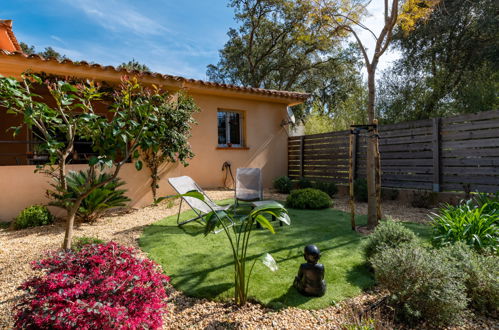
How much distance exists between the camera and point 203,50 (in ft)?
55.3

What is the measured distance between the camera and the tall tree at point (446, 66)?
393 inches

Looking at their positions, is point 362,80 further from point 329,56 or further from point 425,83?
point 425,83

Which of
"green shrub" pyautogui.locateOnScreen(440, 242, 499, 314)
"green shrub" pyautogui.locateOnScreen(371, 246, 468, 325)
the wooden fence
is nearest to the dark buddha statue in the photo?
"green shrub" pyautogui.locateOnScreen(371, 246, 468, 325)

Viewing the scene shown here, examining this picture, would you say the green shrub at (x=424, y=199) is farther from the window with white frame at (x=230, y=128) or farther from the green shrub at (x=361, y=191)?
the window with white frame at (x=230, y=128)

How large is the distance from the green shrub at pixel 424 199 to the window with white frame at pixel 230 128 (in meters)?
5.54

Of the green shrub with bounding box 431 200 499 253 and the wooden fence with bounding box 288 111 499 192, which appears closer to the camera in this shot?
the green shrub with bounding box 431 200 499 253

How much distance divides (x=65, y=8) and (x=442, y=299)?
12.4m

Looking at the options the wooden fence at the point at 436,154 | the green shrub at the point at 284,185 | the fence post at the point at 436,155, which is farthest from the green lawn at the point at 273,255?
the green shrub at the point at 284,185

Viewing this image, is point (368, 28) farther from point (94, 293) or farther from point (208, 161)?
point (208, 161)

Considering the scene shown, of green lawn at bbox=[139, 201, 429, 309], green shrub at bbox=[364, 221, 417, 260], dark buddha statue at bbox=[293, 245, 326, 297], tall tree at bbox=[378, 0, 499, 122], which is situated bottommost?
green lawn at bbox=[139, 201, 429, 309]

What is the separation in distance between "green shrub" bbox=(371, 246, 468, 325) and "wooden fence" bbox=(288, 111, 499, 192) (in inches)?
110

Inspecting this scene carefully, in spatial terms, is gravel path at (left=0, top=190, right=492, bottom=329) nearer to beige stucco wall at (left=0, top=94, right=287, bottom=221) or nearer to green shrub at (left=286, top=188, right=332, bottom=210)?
beige stucco wall at (left=0, top=94, right=287, bottom=221)

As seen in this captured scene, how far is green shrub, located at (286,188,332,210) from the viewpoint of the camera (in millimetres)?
6121

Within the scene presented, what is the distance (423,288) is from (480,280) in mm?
612
